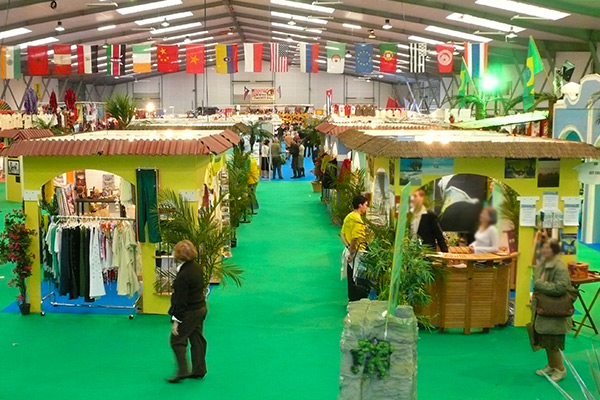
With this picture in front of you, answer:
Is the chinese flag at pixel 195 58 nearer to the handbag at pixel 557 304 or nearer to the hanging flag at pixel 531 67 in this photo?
the hanging flag at pixel 531 67

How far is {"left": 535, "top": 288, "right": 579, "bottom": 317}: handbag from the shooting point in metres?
6.45

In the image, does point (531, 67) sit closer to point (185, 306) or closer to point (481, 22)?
point (185, 306)

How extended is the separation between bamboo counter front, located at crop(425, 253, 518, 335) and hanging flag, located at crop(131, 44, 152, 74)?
14587 mm

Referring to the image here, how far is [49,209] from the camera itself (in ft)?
31.6

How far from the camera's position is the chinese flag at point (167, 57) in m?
21.1

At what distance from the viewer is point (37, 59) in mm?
21234

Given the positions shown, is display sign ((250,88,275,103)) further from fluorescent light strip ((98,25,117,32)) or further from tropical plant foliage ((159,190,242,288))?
tropical plant foliage ((159,190,242,288))

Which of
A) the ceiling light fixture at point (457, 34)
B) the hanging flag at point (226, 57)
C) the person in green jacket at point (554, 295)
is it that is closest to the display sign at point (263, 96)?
the ceiling light fixture at point (457, 34)

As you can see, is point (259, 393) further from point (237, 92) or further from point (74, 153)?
point (237, 92)

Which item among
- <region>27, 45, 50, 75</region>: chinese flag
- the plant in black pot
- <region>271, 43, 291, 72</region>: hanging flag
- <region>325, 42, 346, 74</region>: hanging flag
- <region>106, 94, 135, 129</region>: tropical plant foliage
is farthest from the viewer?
<region>271, 43, 291, 72</region>: hanging flag

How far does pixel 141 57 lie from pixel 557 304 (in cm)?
1665

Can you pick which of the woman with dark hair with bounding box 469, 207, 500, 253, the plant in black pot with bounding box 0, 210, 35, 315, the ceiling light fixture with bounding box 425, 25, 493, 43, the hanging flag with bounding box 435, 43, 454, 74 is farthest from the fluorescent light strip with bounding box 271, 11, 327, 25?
the woman with dark hair with bounding box 469, 207, 500, 253

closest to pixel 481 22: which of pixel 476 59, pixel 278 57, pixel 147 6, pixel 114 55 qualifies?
pixel 476 59

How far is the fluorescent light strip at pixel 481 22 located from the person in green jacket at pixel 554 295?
14.7 metres
